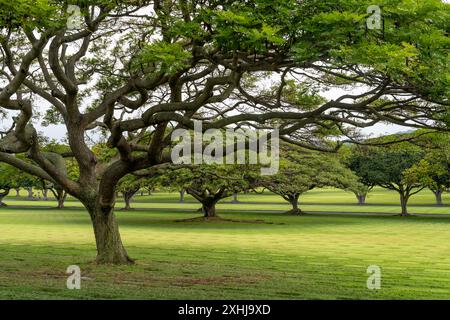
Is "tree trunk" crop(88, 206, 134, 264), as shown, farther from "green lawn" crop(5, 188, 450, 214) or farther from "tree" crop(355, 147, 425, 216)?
"green lawn" crop(5, 188, 450, 214)

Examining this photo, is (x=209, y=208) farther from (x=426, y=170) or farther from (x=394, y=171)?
(x=394, y=171)

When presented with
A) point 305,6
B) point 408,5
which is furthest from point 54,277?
point 408,5

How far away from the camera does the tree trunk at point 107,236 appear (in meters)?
15.6

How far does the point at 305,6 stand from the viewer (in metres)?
9.70

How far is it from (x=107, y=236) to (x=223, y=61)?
6.33 m

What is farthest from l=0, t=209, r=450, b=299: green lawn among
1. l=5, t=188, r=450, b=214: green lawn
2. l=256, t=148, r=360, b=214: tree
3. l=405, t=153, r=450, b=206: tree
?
l=5, t=188, r=450, b=214: green lawn

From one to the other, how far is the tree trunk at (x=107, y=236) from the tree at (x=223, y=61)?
3 cm

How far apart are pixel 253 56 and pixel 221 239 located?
674 inches

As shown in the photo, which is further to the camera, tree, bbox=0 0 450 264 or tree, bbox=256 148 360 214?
tree, bbox=256 148 360 214

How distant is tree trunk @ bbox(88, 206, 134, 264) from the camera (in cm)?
1563

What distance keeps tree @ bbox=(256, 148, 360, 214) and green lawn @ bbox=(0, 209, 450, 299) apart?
9815 millimetres

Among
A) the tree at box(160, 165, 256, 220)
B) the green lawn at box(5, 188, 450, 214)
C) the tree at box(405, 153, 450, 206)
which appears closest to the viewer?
the tree at box(160, 165, 256, 220)

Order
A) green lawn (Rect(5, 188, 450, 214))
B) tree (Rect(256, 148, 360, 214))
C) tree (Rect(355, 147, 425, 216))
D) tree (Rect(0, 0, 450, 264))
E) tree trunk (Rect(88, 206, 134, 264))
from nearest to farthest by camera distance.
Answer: tree (Rect(0, 0, 450, 264))
tree trunk (Rect(88, 206, 134, 264))
tree (Rect(256, 148, 360, 214))
tree (Rect(355, 147, 425, 216))
green lawn (Rect(5, 188, 450, 214))

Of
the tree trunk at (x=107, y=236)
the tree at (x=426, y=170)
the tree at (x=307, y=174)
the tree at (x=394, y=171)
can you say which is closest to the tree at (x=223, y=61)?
the tree trunk at (x=107, y=236)
